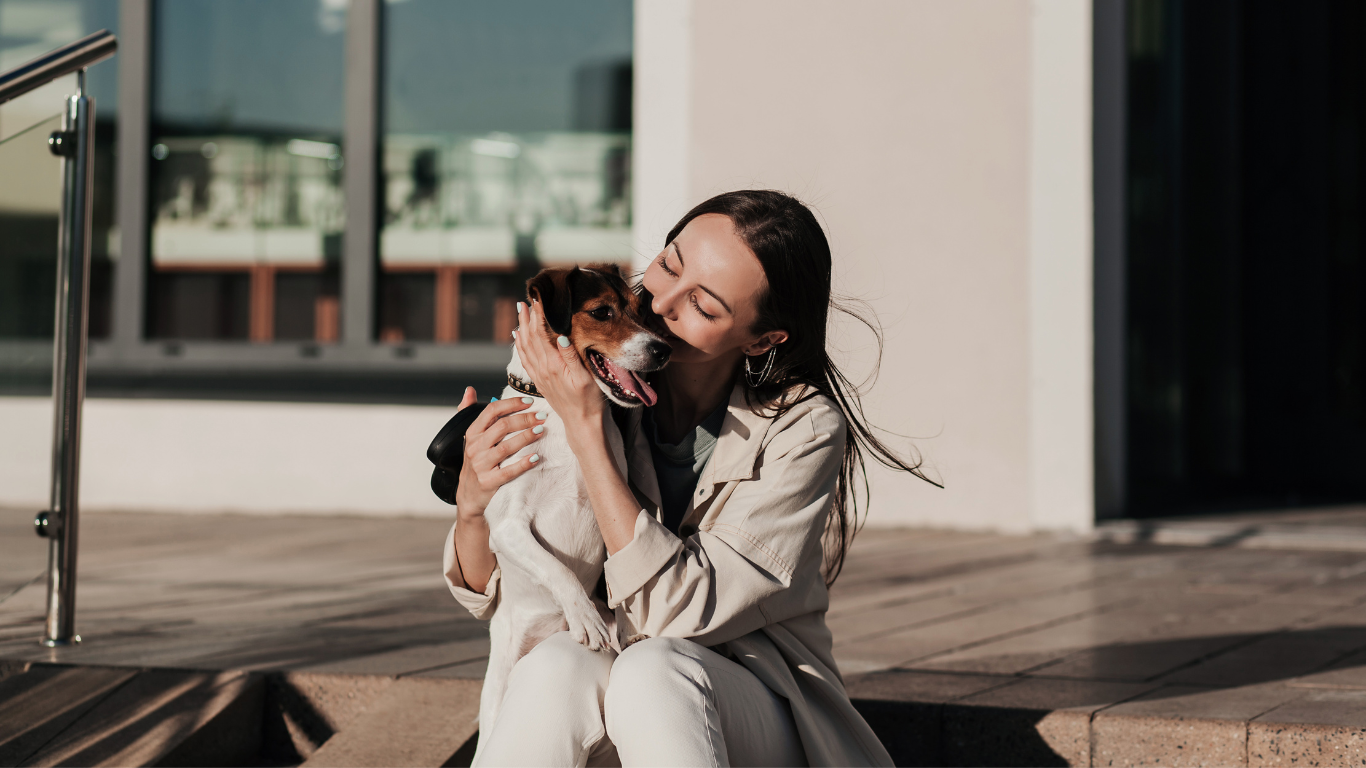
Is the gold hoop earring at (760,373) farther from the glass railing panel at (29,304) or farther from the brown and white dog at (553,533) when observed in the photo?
the glass railing panel at (29,304)

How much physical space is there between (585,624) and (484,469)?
1.05 ft

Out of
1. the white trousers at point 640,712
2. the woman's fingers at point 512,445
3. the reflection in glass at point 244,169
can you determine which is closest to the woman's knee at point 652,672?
the white trousers at point 640,712

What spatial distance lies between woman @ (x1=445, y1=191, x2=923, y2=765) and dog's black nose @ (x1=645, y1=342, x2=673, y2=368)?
4 centimetres

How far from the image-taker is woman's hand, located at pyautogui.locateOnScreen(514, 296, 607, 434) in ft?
6.75

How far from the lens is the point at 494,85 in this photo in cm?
669

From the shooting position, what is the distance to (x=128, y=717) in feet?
9.02

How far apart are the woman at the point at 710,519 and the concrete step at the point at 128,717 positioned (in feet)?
2.74

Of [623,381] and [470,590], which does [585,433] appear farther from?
[470,590]

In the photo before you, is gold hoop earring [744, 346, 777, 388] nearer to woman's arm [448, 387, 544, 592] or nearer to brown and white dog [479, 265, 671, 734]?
brown and white dog [479, 265, 671, 734]

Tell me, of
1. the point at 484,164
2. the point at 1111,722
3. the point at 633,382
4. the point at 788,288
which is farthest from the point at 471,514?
the point at 484,164

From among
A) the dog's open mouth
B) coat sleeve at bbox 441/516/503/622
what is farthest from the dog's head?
coat sleeve at bbox 441/516/503/622

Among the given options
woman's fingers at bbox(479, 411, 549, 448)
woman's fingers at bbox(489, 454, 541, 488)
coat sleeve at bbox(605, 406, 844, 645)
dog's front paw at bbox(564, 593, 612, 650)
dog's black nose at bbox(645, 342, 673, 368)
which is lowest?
dog's front paw at bbox(564, 593, 612, 650)

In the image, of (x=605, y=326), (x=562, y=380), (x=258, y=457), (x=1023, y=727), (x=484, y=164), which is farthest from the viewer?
(x=484, y=164)

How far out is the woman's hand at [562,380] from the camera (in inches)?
81.0
